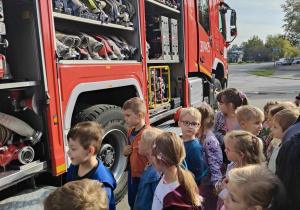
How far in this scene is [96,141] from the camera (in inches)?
89.1

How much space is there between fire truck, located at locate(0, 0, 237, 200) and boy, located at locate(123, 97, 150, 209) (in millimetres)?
558

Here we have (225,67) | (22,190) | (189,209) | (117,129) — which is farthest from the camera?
(225,67)

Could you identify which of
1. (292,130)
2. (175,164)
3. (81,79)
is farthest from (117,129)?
(292,130)

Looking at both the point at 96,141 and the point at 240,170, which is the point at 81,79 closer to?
the point at 96,141

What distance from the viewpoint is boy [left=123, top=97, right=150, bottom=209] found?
262 cm

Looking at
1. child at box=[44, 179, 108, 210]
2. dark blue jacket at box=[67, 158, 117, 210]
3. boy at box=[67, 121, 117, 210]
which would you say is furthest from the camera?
boy at box=[67, 121, 117, 210]

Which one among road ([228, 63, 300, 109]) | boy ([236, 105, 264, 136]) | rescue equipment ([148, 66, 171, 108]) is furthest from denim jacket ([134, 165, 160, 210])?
road ([228, 63, 300, 109])

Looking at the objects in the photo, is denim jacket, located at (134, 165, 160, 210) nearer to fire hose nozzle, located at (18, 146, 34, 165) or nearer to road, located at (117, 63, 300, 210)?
fire hose nozzle, located at (18, 146, 34, 165)

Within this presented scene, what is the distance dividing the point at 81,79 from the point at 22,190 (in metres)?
1.24

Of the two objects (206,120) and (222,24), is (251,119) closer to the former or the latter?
(206,120)

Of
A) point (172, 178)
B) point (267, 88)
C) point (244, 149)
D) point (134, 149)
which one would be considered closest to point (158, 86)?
point (134, 149)

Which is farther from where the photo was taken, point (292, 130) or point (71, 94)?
point (71, 94)

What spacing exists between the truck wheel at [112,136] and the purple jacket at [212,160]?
3.93 feet

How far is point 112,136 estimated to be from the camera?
3.64 m
